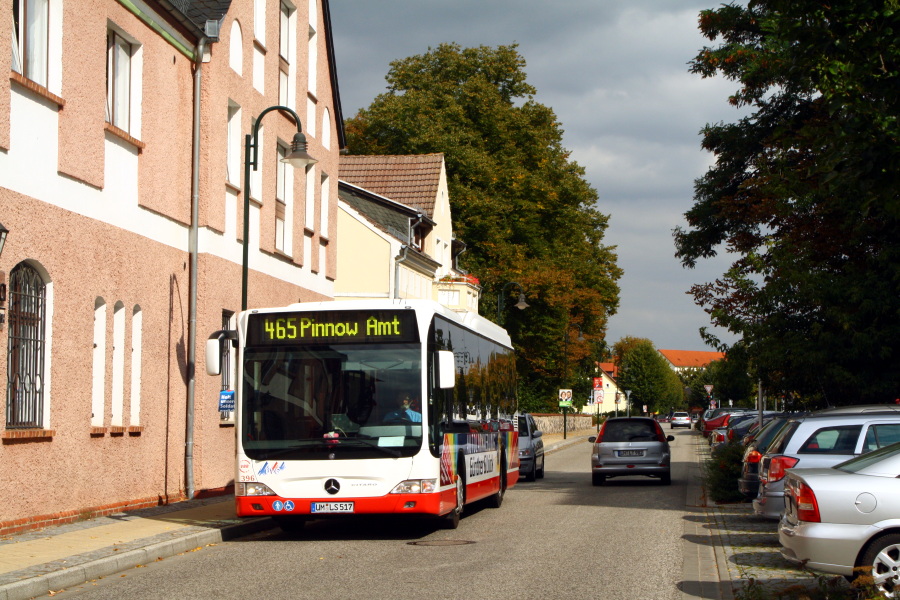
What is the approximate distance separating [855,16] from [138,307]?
39.0ft

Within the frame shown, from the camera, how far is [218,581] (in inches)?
406

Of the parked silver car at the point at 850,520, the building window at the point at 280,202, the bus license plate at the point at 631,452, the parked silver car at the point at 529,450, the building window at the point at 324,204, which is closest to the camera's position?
the parked silver car at the point at 850,520

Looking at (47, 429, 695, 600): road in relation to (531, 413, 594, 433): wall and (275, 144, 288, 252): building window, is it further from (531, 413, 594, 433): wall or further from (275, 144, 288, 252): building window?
(531, 413, 594, 433): wall

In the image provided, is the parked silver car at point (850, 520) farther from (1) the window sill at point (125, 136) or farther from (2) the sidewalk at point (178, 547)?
(1) the window sill at point (125, 136)

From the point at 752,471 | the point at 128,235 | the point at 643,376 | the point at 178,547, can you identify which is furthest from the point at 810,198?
the point at 643,376

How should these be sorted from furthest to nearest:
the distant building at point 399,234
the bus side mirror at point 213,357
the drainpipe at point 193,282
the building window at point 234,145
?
the distant building at point 399,234, the building window at point 234,145, the drainpipe at point 193,282, the bus side mirror at point 213,357

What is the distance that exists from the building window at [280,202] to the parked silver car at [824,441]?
45.3 ft

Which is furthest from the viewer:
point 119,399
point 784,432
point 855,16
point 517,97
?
point 517,97

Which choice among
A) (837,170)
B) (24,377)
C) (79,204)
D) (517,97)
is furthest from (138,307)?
(517,97)

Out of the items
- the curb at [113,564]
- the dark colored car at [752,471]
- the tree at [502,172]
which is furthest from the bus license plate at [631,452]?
the tree at [502,172]

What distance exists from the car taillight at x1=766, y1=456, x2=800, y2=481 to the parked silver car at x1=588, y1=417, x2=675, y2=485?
11.5 m

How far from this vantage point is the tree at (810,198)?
916 cm

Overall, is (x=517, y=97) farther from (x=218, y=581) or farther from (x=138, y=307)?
(x=218, y=581)

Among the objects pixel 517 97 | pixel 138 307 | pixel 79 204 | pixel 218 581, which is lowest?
pixel 218 581
